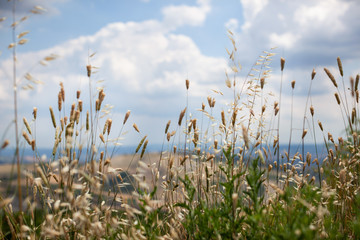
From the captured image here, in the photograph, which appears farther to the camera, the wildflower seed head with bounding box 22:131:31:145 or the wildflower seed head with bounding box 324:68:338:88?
the wildflower seed head with bounding box 324:68:338:88

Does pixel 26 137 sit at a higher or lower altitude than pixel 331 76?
lower

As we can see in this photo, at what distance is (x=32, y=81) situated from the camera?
2.15 m

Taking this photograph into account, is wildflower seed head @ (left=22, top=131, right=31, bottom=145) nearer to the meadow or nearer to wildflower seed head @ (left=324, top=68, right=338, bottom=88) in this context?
the meadow

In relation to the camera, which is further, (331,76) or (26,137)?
(331,76)

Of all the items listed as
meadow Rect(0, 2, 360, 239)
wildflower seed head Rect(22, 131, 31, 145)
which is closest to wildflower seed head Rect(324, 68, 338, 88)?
meadow Rect(0, 2, 360, 239)

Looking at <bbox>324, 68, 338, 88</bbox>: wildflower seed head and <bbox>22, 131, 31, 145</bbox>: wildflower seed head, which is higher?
<bbox>324, 68, 338, 88</bbox>: wildflower seed head

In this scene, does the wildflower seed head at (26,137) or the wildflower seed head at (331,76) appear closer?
the wildflower seed head at (26,137)

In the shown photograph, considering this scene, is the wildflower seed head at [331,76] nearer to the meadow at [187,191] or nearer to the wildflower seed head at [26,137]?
the meadow at [187,191]

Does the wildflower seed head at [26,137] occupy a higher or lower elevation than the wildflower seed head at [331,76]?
lower

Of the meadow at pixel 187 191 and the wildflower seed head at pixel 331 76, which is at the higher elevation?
the wildflower seed head at pixel 331 76

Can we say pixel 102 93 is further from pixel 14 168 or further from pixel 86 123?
pixel 14 168

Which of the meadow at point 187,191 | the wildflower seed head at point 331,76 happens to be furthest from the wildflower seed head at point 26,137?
the wildflower seed head at point 331,76

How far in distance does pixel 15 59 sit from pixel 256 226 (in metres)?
1.70

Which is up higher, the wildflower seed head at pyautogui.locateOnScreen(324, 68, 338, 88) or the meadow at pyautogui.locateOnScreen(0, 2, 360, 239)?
the wildflower seed head at pyautogui.locateOnScreen(324, 68, 338, 88)
